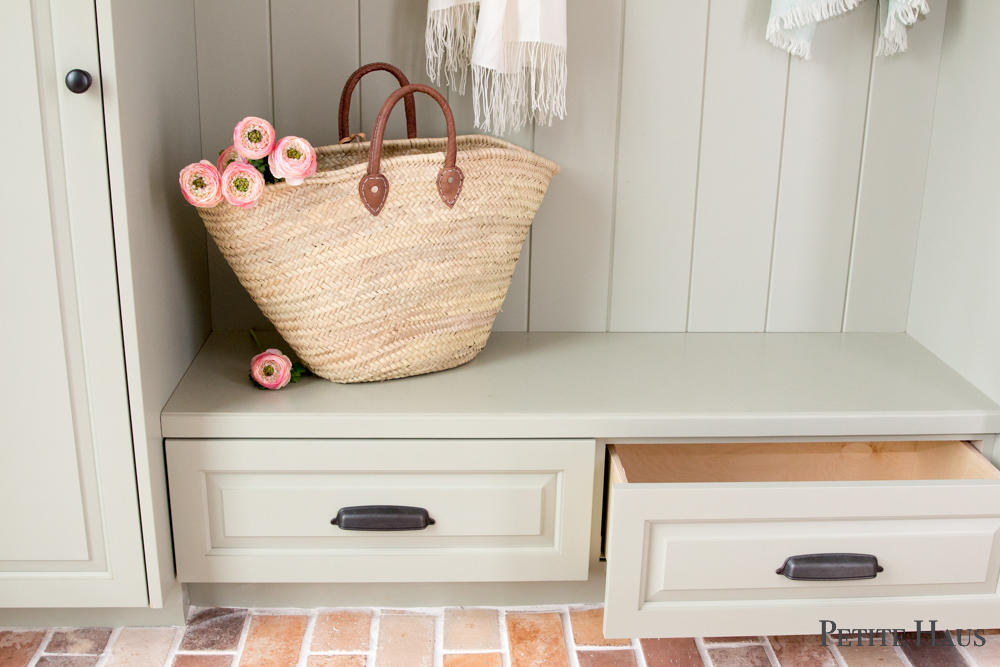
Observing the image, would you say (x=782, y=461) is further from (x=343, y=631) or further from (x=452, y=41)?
(x=452, y=41)

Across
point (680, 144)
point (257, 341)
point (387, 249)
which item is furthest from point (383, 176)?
point (680, 144)

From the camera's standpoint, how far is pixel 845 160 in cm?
159

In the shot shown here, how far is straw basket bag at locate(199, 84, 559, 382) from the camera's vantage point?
1218mm

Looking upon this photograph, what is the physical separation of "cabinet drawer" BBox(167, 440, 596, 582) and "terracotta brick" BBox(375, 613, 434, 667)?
9 cm

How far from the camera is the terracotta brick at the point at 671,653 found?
1.29 metres

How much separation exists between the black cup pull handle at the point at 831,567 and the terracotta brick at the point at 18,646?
108cm

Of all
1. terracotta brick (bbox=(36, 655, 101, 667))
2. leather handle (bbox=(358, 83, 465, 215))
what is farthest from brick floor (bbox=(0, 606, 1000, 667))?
leather handle (bbox=(358, 83, 465, 215))

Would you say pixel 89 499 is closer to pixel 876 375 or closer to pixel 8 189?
pixel 8 189

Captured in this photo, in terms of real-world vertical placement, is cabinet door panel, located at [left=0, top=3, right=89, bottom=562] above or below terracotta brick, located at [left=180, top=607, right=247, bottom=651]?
above

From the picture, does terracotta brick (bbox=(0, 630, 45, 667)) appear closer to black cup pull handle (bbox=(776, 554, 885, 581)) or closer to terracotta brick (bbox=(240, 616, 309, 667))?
terracotta brick (bbox=(240, 616, 309, 667))

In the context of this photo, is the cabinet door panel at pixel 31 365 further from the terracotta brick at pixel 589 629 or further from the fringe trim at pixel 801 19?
the fringe trim at pixel 801 19

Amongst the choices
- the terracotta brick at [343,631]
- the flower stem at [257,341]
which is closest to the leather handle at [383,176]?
the flower stem at [257,341]

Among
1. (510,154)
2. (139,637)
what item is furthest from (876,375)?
(139,637)

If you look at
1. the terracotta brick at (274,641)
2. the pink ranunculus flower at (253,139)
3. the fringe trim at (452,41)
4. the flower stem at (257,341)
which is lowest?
the terracotta brick at (274,641)
